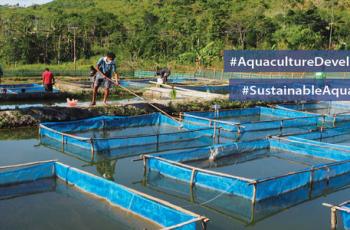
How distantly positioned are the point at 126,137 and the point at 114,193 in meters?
2.81

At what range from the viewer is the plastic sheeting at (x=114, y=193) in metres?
4.51

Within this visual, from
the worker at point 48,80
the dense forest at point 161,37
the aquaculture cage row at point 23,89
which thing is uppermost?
the dense forest at point 161,37

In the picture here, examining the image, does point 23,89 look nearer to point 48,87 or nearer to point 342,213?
point 48,87

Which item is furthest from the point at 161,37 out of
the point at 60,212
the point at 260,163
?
the point at 60,212

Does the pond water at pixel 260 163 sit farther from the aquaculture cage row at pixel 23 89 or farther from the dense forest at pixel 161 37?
the dense forest at pixel 161 37

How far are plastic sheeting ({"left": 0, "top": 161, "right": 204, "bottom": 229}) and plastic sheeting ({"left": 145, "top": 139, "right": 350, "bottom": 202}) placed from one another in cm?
118

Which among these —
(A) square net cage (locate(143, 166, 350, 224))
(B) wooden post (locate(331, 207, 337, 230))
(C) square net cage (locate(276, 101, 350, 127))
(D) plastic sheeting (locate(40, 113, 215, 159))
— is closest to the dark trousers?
(D) plastic sheeting (locate(40, 113, 215, 159))

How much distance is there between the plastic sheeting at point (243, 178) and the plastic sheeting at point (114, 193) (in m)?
1.18

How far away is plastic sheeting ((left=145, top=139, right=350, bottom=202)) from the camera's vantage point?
564 centimetres

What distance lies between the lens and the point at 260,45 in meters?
36.7

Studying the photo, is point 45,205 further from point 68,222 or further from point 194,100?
point 194,100

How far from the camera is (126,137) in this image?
8.09 m

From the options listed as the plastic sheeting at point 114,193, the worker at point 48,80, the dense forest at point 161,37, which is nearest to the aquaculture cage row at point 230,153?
the plastic sheeting at point 114,193

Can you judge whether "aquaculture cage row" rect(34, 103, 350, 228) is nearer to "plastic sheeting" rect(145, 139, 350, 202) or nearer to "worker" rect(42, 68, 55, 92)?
"plastic sheeting" rect(145, 139, 350, 202)
